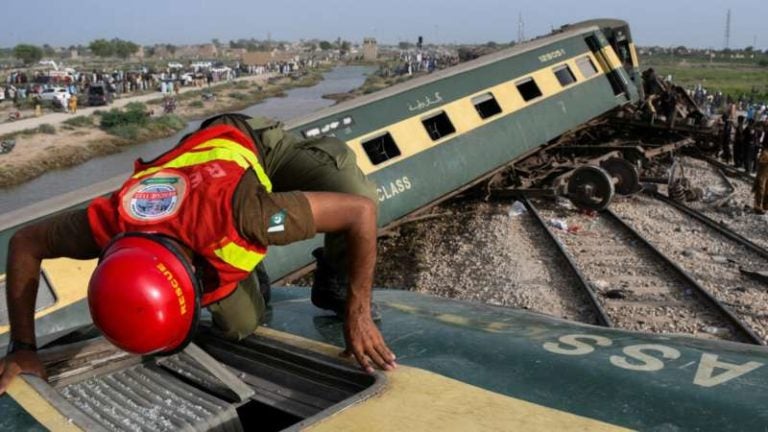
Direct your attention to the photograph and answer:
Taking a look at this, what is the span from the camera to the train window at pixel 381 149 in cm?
1053

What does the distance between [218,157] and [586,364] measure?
4.71 feet

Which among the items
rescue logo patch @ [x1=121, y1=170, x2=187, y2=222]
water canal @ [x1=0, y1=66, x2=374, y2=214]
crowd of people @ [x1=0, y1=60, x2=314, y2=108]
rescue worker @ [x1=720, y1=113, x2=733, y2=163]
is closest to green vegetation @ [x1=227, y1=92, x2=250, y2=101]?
crowd of people @ [x1=0, y1=60, x2=314, y2=108]

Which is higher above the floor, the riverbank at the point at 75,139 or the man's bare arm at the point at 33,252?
the man's bare arm at the point at 33,252

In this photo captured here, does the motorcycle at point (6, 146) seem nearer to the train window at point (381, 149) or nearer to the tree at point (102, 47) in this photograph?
the train window at point (381, 149)

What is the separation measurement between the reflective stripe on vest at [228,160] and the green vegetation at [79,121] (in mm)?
42639

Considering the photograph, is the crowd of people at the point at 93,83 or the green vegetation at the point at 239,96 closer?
the crowd of people at the point at 93,83

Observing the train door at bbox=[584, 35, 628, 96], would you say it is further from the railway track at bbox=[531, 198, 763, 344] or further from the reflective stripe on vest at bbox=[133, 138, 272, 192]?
the reflective stripe on vest at bbox=[133, 138, 272, 192]

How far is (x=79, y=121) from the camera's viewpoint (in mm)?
42094

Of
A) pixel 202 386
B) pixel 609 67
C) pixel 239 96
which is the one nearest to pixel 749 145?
pixel 609 67

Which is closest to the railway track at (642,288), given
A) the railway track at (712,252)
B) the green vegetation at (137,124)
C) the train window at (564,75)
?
the railway track at (712,252)

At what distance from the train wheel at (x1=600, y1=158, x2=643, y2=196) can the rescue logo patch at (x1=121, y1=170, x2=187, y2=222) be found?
1246 centimetres

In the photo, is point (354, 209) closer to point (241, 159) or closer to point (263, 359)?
point (241, 159)

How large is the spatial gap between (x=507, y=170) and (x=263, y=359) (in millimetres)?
11774

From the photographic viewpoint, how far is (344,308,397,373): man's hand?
242 centimetres
